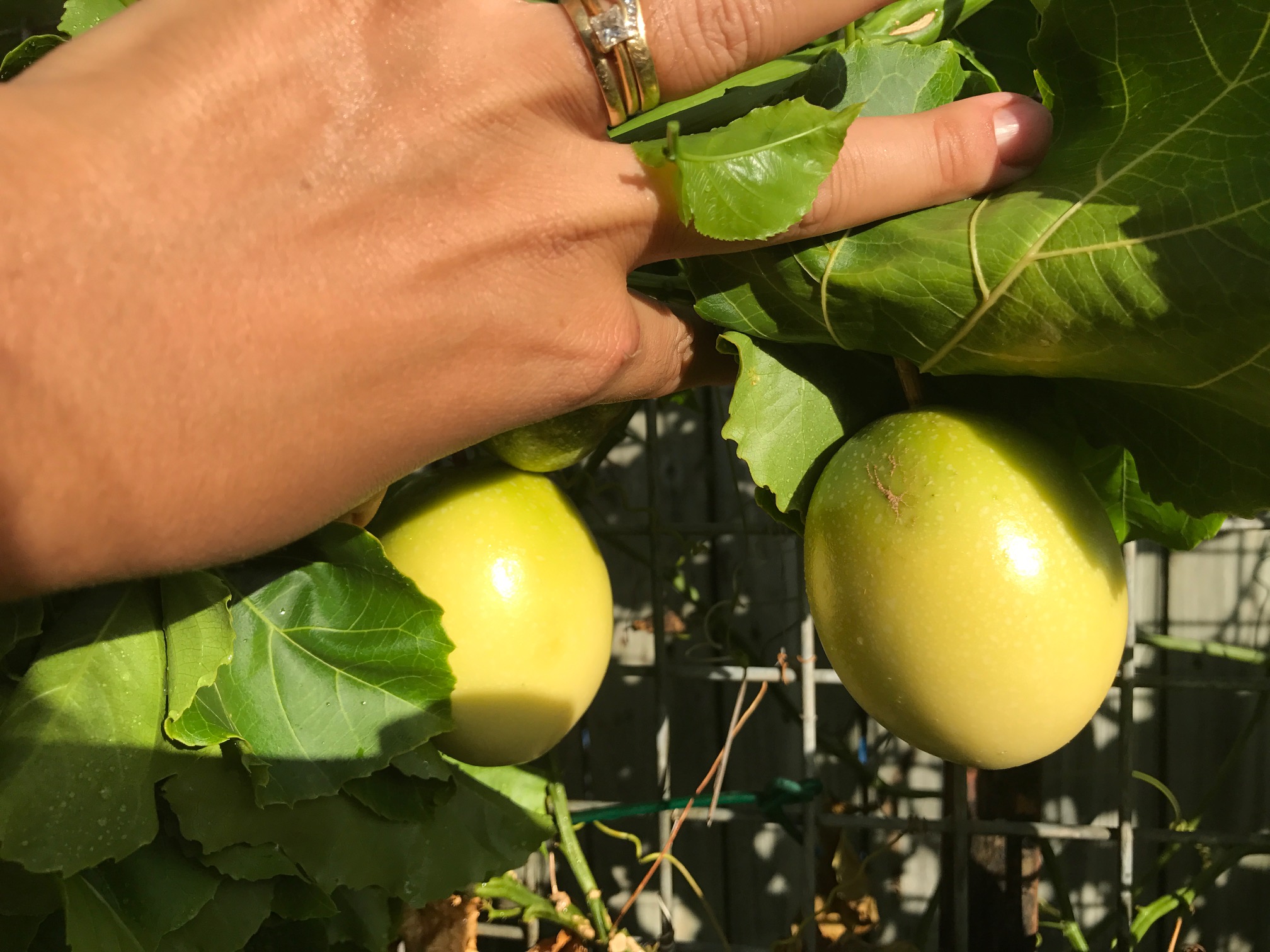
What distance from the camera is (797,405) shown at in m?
0.77

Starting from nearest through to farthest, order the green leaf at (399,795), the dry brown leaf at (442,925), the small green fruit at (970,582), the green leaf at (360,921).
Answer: the small green fruit at (970,582) < the green leaf at (399,795) < the green leaf at (360,921) < the dry brown leaf at (442,925)

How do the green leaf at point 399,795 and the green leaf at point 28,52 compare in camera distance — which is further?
the green leaf at point 399,795

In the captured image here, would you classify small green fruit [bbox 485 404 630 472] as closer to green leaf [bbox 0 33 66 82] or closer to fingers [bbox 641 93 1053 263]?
fingers [bbox 641 93 1053 263]

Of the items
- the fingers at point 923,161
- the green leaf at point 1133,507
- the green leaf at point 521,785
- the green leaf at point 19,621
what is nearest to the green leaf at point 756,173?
the fingers at point 923,161

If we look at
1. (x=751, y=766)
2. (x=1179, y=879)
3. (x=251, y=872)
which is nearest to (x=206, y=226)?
(x=251, y=872)

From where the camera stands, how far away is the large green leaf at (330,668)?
2.74 feet

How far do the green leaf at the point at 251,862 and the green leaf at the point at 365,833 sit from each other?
10 mm

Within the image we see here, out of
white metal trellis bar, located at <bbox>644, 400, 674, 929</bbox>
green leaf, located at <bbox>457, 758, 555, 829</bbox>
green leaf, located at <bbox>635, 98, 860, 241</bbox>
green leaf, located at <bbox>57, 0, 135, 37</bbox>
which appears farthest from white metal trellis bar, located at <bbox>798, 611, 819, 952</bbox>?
green leaf, located at <bbox>57, 0, 135, 37</bbox>

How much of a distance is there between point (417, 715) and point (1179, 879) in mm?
1270

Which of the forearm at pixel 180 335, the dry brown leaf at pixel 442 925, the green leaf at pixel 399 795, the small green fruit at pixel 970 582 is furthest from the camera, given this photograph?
the dry brown leaf at pixel 442 925

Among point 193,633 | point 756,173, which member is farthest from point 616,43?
point 193,633

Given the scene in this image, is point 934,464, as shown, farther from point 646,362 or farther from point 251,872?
point 251,872

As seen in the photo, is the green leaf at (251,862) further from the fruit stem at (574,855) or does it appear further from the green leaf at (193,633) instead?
the fruit stem at (574,855)

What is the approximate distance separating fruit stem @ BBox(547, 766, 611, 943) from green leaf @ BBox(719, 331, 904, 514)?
1.81ft
